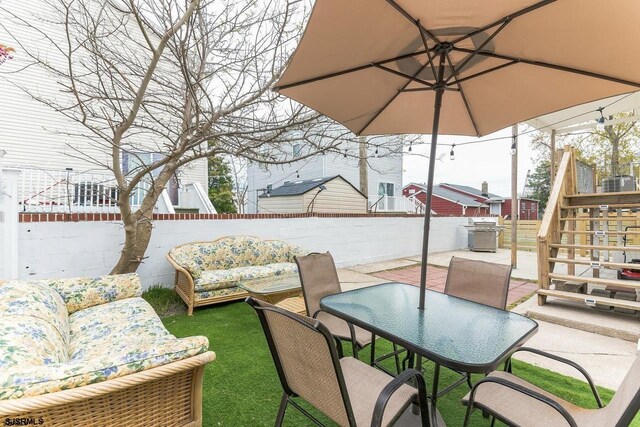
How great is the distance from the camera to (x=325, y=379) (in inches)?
57.2

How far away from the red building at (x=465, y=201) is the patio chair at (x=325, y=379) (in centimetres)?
1940

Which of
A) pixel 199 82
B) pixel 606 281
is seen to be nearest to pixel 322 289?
pixel 199 82

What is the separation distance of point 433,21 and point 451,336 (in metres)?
1.91

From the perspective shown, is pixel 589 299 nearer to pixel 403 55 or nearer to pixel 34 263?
pixel 403 55

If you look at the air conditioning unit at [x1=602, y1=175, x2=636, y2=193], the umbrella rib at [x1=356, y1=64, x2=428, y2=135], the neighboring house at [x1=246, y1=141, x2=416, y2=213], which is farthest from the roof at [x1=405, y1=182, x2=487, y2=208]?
the umbrella rib at [x1=356, y1=64, x2=428, y2=135]

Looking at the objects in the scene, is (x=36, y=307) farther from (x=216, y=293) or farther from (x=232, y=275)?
(x=232, y=275)

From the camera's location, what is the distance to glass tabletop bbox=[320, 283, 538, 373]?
1.58 metres

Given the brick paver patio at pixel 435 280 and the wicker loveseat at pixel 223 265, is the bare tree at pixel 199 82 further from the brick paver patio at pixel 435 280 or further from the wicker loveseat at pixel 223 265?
the brick paver patio at pixel 435 280

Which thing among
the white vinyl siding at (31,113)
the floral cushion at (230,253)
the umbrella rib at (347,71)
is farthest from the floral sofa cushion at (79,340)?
the white vinyl siding at (31,113)

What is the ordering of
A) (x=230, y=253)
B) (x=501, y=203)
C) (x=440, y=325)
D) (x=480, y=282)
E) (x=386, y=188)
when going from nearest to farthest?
(x=440, y=325) < (x=480, y=282) < (x=230, y=253) < (x=386, y=188) < (x=501, y=203)

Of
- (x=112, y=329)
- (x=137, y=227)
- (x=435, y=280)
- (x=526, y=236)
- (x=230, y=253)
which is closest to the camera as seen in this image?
(x=112, y=329)

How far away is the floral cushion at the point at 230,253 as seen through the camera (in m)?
4.85

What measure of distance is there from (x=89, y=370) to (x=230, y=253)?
4.18m

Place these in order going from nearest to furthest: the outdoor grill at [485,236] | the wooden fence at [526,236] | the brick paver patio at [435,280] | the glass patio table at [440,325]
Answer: the glass patio table at [440,325] → the brick paver patio at [435,280] → the outdoor grill at [485,236] → the wooden fence at [526,236]
